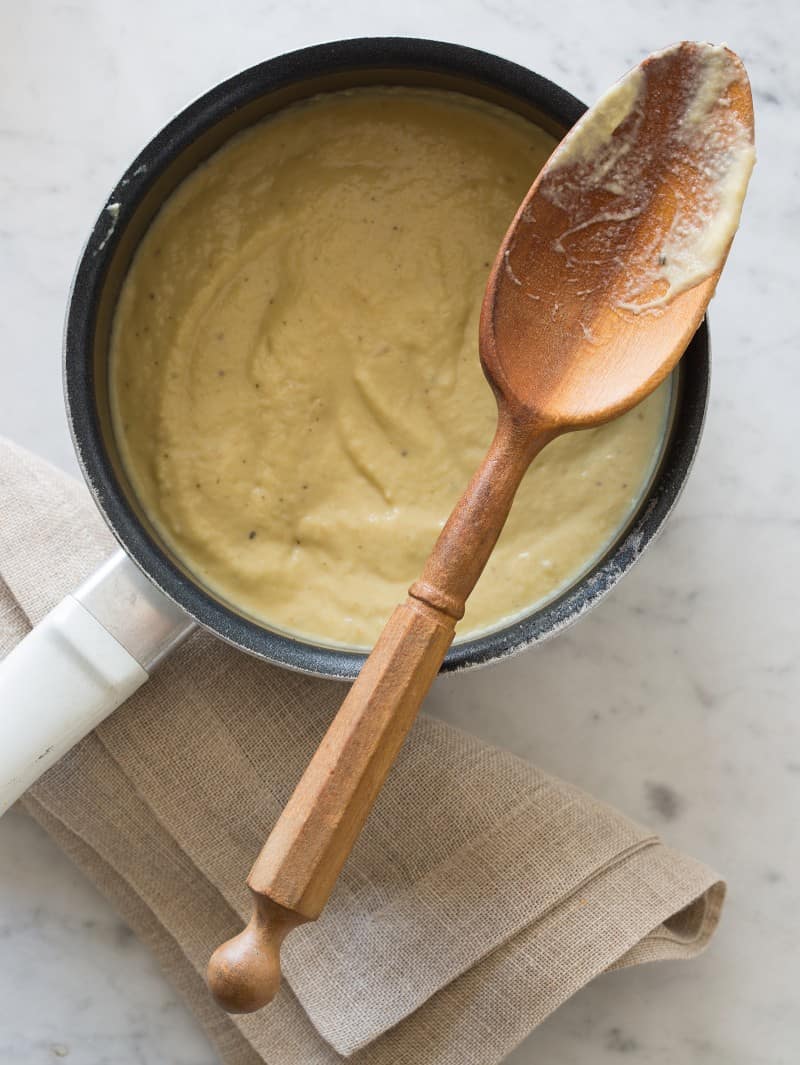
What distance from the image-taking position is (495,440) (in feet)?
3.06

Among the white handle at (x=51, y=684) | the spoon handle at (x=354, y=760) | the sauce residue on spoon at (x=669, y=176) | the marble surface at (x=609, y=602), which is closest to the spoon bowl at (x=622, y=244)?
the sauce residue on spoon at (x=669, y=176)

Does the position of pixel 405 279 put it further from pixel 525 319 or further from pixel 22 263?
pixel 22 263

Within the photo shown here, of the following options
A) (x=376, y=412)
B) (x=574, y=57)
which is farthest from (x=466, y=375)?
(x=574, y=57)

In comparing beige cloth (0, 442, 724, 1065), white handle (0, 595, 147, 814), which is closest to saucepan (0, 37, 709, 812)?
white handle (0, 595, 147, 814)

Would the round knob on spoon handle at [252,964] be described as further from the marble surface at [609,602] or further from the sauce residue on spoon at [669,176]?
the sauce residue on spoon at [669,176]

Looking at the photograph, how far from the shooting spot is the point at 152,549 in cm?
104

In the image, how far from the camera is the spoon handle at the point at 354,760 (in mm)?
847

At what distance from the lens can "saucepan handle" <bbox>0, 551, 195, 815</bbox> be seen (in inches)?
39.6

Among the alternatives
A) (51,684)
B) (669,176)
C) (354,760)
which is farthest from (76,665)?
(669,176)

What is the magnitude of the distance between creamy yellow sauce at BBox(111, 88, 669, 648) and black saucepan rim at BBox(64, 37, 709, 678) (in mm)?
68

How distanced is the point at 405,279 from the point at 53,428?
452 mm

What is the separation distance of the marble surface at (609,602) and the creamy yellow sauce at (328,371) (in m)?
0.19

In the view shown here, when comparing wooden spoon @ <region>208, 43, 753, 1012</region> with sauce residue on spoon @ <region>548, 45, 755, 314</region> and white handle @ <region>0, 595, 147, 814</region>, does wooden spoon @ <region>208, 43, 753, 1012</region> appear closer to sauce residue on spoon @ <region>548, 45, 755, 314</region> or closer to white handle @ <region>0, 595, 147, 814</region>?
sauce residue on spoon @ <region>548, 45, 755, 314</region>

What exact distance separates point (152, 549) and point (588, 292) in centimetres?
46
